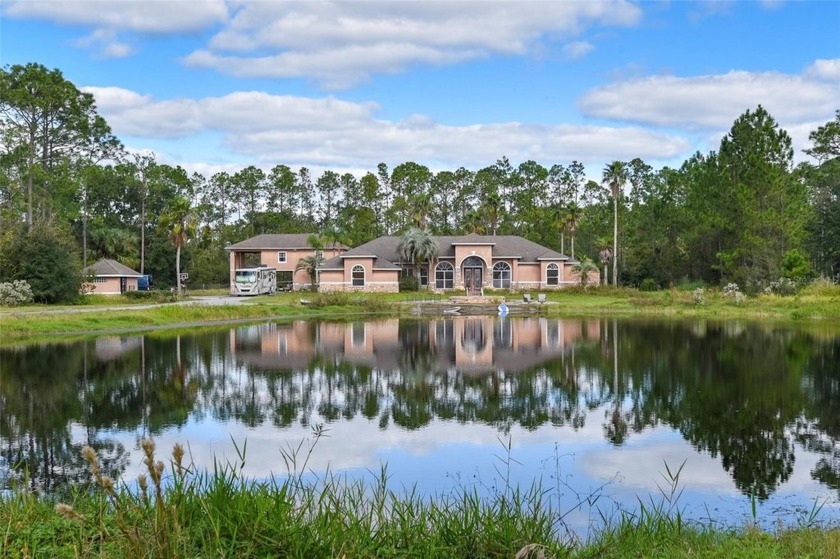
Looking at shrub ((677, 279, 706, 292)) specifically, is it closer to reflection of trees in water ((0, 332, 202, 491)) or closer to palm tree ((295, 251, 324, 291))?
palm tree ((295, 251, 324, 291))

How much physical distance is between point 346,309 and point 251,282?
1641cm

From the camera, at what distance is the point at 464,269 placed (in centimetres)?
6431

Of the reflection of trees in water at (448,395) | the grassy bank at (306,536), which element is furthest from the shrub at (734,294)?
the grassy bank at (306,536)

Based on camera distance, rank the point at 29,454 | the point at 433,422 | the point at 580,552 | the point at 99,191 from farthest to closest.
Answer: the point at 99,191 < the point at 433,422 < the point at 29,454 < the point at 580,552

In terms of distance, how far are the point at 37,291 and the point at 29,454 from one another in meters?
36.0

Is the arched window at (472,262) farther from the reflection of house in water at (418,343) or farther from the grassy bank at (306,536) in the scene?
the grassy bank at (306,536)

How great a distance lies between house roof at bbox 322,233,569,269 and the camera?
63719 millimetres

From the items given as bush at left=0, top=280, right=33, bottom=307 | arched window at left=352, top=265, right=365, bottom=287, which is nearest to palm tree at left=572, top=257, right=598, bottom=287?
arched window at left=352, top=265, right=365, bottom=287

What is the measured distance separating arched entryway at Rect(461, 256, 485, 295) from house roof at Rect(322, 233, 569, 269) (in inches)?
52.4

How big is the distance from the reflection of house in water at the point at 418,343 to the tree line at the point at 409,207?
19.2 metres

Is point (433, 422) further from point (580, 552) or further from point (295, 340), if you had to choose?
point (295, 340)

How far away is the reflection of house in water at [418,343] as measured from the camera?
79.0ft

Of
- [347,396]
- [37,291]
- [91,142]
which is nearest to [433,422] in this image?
[347,396]

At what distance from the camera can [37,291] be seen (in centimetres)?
4441
